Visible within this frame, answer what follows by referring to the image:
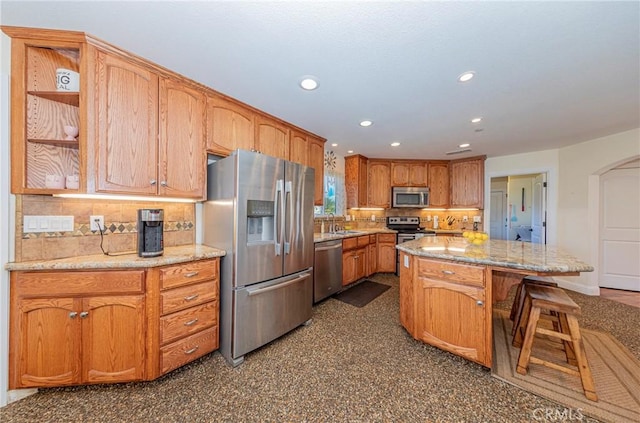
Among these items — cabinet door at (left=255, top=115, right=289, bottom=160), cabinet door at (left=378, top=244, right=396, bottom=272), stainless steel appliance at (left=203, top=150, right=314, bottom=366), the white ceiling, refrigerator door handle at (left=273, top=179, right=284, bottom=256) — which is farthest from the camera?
cabinet door at (left=378, top=244, right=396, bottom=272)

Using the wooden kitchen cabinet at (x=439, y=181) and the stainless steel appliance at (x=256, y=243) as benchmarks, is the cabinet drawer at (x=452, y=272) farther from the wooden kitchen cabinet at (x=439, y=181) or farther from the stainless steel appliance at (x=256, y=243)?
the wooden kitchen cabinet at (x=439, y=181)

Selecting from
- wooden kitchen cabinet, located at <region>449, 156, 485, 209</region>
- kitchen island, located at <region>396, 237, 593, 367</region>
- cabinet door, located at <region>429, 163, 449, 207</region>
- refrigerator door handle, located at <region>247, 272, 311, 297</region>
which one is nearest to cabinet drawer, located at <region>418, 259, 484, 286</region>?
kitchen island, located at <region>396, 237, 593, 367</region>

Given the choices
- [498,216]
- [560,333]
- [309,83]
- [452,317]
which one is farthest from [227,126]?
[498,216]

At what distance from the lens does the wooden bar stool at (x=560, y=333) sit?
1.59 metres

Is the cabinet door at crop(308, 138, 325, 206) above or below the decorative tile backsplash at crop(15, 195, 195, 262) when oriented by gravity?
above

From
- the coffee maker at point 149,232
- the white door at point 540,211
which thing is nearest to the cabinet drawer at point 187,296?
the coffee maker at point 149,232

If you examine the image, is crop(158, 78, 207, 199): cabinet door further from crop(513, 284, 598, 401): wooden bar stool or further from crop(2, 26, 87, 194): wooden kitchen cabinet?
crop(513, 284, 598, 401): wooden bar stool

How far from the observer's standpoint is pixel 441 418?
142cm

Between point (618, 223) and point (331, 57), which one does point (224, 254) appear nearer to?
point (331, 57)

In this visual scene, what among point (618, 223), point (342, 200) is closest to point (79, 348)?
point (342, 200)

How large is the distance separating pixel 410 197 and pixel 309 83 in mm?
3546

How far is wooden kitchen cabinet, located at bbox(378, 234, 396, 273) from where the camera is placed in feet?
14.8

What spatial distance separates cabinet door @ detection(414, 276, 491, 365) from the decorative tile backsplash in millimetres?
2426

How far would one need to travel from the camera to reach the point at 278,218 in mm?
2184
